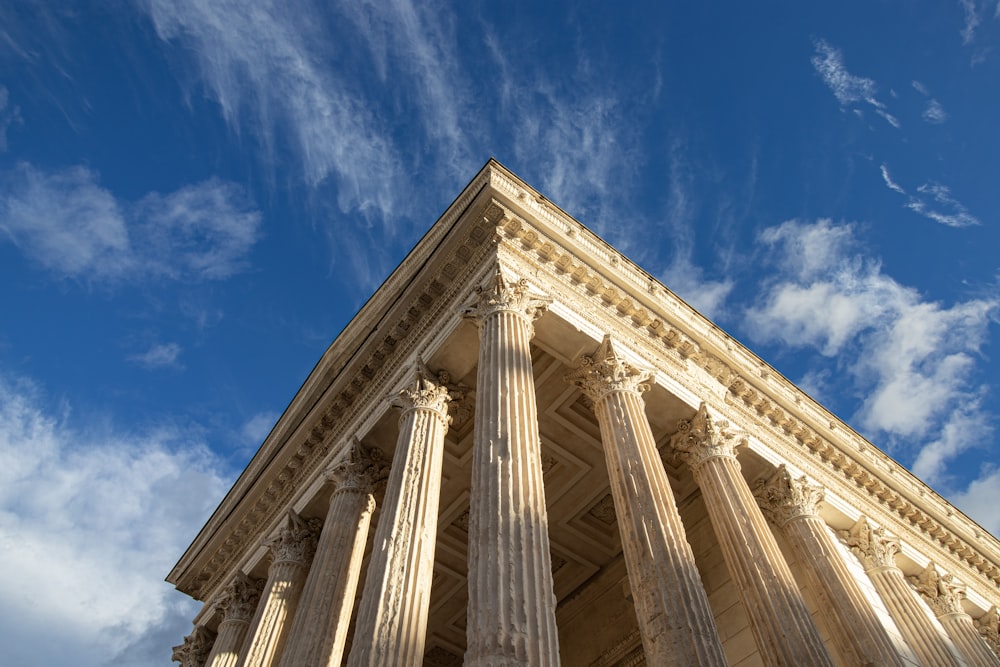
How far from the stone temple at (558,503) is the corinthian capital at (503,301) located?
0.17 feet

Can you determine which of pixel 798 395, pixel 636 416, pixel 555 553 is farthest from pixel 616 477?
pixel 798 395

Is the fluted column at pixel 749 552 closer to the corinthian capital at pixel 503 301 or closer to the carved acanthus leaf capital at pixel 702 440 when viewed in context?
the carved acanthus leaf capital at pixel 702 440

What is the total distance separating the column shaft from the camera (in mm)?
12562

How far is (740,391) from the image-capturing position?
56.5ft

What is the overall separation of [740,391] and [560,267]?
19.3 feet

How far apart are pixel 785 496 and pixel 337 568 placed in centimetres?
1033

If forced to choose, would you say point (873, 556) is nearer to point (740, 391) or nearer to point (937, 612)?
Answer: point (937, 612)

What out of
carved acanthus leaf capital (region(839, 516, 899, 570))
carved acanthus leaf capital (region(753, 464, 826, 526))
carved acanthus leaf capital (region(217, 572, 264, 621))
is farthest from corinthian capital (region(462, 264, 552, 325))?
carved acanthus leaf capital (region(217, 572, 264, 621))

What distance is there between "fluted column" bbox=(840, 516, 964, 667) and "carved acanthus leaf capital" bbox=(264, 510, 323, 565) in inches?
543

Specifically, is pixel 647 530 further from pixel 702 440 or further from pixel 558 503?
pixel 558 503

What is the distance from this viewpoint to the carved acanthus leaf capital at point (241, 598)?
18.5 meters

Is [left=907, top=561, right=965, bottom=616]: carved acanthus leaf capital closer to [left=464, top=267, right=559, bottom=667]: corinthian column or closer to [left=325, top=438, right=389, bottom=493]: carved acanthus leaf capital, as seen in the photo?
[left=464, top=267, right=559, bottom=667]: corinthian column

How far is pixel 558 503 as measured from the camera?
19.1 m

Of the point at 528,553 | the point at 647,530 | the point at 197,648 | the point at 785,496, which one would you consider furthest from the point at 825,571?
the point at 197,648
